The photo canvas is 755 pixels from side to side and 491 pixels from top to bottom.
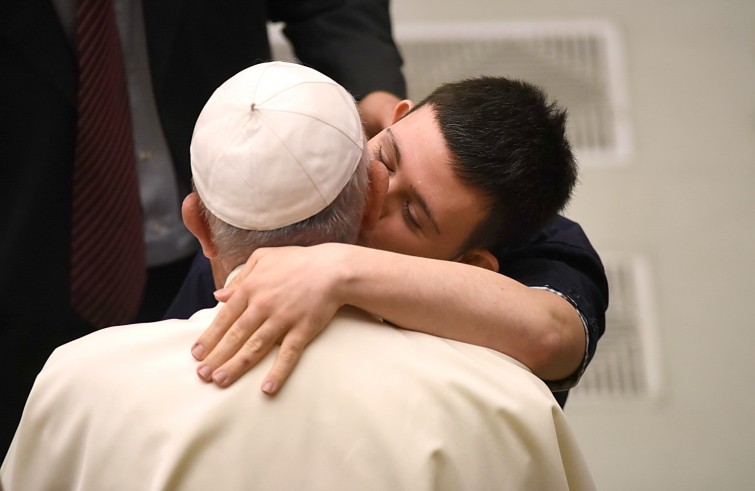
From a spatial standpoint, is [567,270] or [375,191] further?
[567,270]

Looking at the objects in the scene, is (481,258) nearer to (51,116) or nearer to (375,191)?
(375,191)

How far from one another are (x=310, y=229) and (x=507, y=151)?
269mm

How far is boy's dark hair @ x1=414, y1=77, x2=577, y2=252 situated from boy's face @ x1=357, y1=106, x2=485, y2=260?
0.01 m

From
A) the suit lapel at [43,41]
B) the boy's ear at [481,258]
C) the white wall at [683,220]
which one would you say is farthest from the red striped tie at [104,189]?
the white wall at [683,220]

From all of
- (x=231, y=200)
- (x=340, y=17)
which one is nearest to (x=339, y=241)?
(x=231, y=200)

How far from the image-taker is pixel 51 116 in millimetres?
1254

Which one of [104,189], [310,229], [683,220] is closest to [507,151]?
[310,229]

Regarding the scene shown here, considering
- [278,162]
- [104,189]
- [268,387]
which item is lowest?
[104,189]

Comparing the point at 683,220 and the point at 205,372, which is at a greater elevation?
the point at 205,372

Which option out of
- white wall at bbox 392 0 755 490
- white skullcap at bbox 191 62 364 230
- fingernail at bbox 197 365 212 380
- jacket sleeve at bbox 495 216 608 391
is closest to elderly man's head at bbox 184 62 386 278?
white skullcap at bbox 191 62 364 230

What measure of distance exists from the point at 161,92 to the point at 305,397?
70cm

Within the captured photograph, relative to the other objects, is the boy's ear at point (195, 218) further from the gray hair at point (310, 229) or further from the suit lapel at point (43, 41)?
the suit lapel at point (43, 41)

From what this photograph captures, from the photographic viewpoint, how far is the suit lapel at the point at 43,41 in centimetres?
120

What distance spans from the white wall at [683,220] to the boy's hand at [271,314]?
1.34 metres
